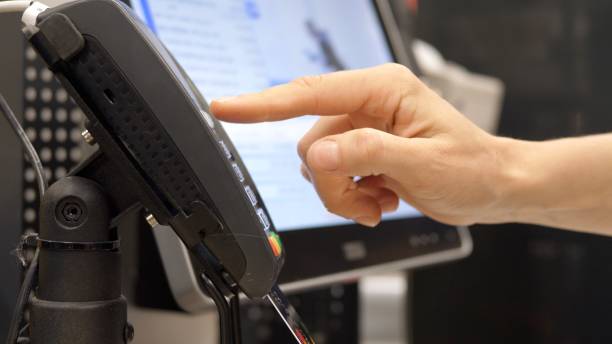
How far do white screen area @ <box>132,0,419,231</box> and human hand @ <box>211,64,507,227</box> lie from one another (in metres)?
0.05

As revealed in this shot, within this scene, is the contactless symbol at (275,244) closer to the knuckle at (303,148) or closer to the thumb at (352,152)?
the thumb at (352,152)

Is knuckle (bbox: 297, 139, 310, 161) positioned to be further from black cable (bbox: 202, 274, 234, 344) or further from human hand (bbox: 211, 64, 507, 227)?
black cable (bbox: 202, 274, 234, 344)

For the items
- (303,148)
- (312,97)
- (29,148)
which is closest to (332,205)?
(303,148)

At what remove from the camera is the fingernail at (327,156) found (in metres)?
0.46

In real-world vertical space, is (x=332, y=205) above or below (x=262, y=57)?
below

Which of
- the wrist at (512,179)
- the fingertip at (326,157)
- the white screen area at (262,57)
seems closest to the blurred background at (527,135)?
the white screen area at (262,57)

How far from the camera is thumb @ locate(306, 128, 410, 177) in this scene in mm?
461

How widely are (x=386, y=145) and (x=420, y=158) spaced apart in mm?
46

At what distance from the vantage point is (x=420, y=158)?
0.51 meters

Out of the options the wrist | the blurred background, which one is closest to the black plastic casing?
the wrist

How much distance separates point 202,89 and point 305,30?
0.76 ft

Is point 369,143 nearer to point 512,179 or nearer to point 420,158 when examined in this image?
point 420,158

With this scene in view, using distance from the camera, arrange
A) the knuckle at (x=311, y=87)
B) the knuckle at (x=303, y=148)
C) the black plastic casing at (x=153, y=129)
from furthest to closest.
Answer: the knuckle at (x=303, y=148) < the knuckle at (x=311, y=87) < the black plastic casing at (x=153, y=129)

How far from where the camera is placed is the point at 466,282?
2.61 m
